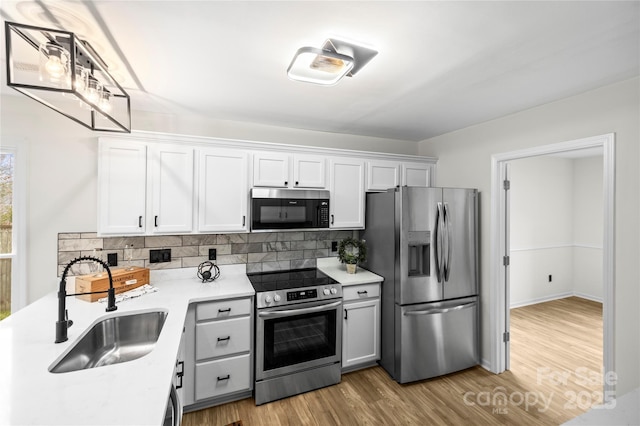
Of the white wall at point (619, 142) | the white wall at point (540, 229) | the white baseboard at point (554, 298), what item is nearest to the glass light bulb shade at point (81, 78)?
the white wall at point (619, 142)

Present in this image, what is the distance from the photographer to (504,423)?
217 cm

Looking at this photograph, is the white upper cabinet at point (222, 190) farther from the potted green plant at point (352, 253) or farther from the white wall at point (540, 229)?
the white wall at point (540, 229)

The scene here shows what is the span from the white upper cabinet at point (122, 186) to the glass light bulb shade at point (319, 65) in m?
1.57

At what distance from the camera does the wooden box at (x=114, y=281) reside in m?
2.04

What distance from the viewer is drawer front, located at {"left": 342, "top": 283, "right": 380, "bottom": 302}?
2727 millimetres

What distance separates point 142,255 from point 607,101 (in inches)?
155

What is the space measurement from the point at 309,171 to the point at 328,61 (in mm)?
1402

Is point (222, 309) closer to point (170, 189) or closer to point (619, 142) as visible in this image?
point (170, 189)

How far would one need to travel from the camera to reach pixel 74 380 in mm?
1146

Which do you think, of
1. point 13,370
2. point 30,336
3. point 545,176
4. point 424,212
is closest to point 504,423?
point 424,212

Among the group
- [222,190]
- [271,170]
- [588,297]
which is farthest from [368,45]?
[588,297]

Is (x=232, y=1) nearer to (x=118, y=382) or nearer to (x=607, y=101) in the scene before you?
(x=118, y=382)

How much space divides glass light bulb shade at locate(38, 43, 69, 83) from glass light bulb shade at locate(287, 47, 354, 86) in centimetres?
98

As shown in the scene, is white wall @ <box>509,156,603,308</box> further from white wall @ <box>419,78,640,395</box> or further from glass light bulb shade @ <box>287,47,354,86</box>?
glass light bulb shade @ <box>287,47,354,86</box>
